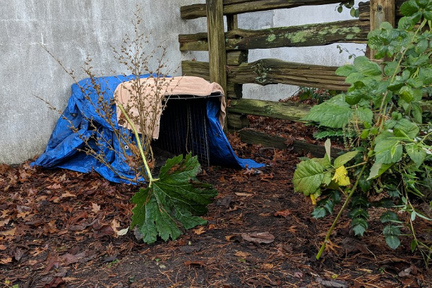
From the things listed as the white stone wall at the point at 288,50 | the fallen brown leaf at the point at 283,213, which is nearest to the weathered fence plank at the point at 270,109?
the white stone wall at the point at 288,50

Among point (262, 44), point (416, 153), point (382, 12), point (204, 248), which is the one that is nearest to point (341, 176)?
point (416, 153)

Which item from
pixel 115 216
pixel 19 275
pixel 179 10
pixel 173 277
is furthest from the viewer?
pixel 179 10

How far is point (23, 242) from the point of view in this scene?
11.3 feet

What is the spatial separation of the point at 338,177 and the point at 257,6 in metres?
3.44

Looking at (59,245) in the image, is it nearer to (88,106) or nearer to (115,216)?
(115,216)

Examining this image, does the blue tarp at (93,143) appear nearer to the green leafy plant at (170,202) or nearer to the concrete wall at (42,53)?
the concrete wall at (42,53)

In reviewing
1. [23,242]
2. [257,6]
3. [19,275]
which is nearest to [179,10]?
[257,6]

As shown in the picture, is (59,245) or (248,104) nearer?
(59,245)

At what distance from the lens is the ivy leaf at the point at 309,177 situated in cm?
262

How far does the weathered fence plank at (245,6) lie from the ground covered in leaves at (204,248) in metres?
1.97

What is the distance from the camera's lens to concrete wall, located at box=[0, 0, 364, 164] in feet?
17.4

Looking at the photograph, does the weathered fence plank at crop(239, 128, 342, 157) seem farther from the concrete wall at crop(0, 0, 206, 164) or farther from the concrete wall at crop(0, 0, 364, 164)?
the concrete wall at crop(0, 0, 206, 164)

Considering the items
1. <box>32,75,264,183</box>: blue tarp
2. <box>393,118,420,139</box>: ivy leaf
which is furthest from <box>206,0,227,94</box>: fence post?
<box>393,118,420,139</box>: ivy leaf

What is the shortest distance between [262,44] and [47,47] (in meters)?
2.54
